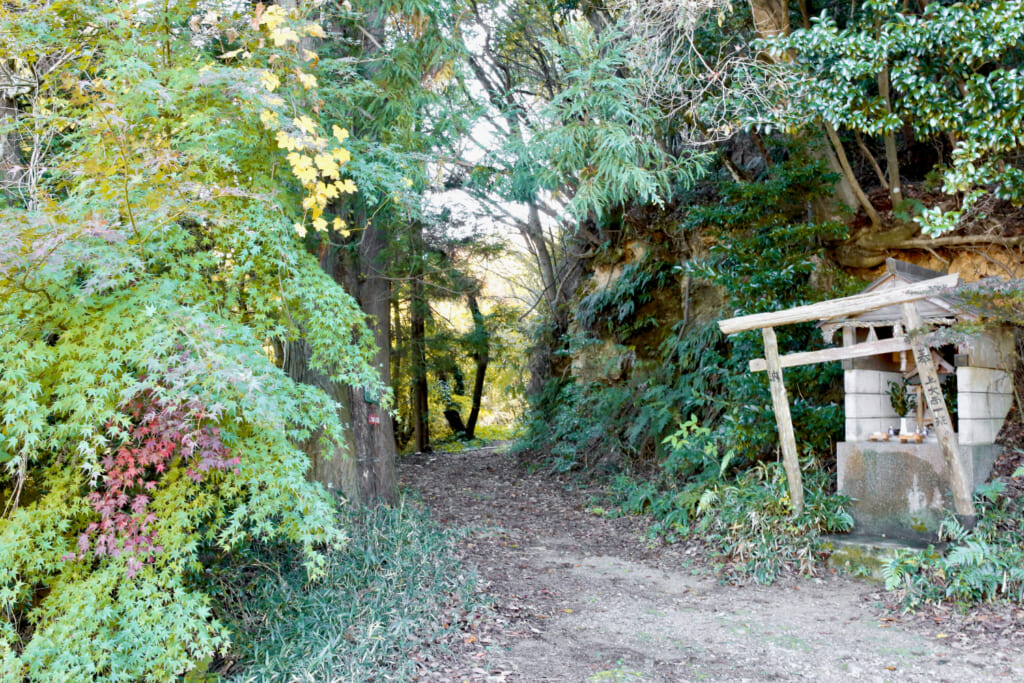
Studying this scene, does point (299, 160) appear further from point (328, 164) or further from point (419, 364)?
point (419, 364)

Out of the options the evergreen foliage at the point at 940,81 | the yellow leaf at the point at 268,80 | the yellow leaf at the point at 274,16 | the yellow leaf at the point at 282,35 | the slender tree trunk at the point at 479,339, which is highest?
the evergreen foliage at the point at 940,81

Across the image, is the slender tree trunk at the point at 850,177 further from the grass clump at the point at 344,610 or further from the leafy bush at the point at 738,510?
the grass clump at the point at 344,610

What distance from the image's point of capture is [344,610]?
5164 millimetres

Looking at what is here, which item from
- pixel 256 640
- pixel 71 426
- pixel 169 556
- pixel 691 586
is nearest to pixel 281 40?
pixel 71 426

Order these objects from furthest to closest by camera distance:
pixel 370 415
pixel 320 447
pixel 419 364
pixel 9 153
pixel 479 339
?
pixel 419 364 < pixel 479 339 < pixel 370 415 < pixel 320 447 < pixel 9 153

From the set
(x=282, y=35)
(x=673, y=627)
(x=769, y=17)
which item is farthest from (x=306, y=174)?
(x=769, y=17)

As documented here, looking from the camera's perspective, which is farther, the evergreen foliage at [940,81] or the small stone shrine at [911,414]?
the small stone shrine at [911,414]

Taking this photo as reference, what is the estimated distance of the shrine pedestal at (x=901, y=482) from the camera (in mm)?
6375

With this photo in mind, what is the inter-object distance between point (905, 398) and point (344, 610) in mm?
6115

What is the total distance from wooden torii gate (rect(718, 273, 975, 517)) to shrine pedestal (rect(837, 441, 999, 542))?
29cm

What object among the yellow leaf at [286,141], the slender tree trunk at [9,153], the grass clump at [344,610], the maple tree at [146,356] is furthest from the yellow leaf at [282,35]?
the grass clump at [344,610]

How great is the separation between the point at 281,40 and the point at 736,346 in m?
6.00

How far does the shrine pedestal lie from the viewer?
251 inches

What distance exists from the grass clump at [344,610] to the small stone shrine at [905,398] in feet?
12.2
